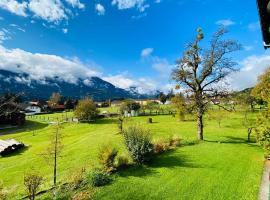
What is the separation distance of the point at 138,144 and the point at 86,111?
66.8 metres

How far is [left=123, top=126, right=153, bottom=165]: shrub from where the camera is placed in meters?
28.3

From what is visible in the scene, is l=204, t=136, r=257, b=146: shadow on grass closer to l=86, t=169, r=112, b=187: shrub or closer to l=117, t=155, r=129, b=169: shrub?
l=117, t=155, r=129, b=169: shrub

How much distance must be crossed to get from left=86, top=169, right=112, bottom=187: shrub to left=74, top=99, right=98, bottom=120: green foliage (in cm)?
6995

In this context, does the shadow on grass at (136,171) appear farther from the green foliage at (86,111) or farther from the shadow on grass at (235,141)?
the green foliage at (86,111)

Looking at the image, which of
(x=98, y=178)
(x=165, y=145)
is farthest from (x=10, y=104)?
(x=165, y=145)

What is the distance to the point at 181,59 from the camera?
41969 mm

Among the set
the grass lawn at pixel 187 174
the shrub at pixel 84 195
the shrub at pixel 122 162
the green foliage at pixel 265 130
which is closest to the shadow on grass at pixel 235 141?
the grass lawn at pixel 187 174

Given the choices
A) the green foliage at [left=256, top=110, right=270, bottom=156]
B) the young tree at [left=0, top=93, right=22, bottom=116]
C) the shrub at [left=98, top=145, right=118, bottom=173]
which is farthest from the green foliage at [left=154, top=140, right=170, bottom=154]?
the young tree at [left=0, top=93, right=22, bottom=116]

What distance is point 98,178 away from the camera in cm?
2314

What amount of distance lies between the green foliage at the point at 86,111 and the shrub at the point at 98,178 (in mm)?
69954

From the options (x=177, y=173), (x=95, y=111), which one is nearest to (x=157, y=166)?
(x=177, y=173)

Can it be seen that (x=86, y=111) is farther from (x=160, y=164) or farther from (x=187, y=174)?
(x=187, y=174)

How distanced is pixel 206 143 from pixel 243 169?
42.3 ft

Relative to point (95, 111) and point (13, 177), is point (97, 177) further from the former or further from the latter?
point (95, 111)
